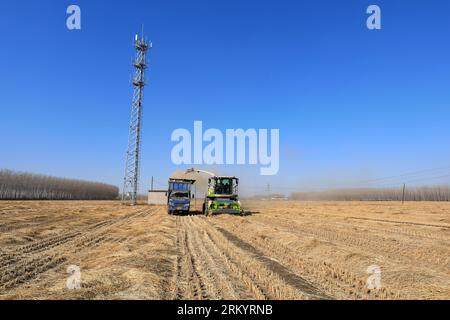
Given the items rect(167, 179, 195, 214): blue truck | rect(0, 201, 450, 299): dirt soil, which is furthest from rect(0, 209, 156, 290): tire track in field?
rect(167, 179, 195, 214): blue truck

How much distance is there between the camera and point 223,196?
3005cm

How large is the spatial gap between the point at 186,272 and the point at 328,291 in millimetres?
3396

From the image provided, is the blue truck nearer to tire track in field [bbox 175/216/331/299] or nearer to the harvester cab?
the harvester cab

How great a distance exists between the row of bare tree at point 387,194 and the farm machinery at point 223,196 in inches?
4095

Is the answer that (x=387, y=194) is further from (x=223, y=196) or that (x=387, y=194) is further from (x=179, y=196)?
(x=223, y=196)

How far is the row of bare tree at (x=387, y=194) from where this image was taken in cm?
11469

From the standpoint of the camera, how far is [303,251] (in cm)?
1264

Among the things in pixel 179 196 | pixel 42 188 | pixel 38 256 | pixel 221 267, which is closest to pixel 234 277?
pixel 221 267

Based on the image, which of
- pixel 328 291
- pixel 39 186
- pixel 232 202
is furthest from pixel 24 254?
pixel 39 186

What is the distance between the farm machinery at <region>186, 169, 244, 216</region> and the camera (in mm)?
29484

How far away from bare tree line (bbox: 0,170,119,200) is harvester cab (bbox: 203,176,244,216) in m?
56.0

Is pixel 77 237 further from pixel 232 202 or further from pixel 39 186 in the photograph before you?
pixel 39 186

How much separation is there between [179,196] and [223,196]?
20.8 ft
